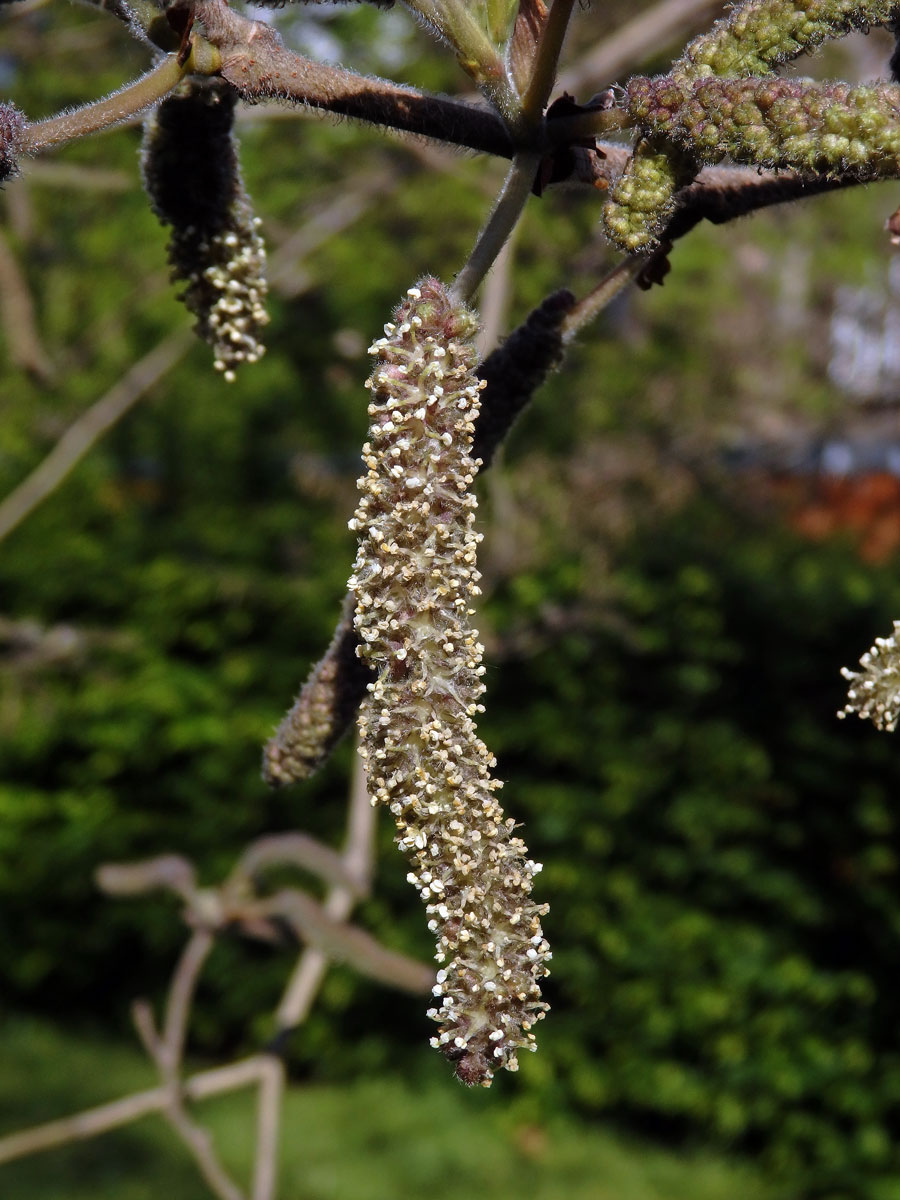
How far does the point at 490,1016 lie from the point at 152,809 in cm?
762

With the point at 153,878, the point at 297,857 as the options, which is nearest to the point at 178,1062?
the point at 153,878

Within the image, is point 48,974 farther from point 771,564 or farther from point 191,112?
point 191,112

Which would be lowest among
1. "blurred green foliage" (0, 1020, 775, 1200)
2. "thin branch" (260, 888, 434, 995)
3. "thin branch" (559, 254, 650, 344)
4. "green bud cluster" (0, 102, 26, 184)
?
"blurred green foliage" (0, 1020, 775, 1200)

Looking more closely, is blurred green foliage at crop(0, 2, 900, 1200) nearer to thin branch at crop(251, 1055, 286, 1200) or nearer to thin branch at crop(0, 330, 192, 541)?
thin branch at crop(0, 330, 192, 541)

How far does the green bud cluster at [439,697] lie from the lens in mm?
909

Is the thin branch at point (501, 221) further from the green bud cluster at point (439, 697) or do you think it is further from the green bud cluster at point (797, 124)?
the green bud cluster at point (797, 124)

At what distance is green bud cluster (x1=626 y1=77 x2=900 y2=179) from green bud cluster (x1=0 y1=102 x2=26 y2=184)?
0.44 m

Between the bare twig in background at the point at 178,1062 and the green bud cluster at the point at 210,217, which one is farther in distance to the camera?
the bare twig in background at the point at 178,1062

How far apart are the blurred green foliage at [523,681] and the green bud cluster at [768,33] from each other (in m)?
4.88

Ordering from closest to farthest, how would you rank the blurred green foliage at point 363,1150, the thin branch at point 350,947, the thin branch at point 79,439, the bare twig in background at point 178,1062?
the thin branch at point 350,947 < the bare twig in background at point 178,1062 < the thin branch at point 79,439 < the blurred green foliage at point 363,1150

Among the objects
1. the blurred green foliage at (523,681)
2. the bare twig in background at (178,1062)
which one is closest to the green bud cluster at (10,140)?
the bare twig in background at (178,1062)

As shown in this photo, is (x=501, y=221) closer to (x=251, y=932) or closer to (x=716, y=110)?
(x=716, y=110)

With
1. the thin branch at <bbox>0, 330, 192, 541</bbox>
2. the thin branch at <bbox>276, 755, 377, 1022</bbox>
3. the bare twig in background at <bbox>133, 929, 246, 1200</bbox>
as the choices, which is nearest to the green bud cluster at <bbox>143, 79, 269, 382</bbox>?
the thin branch at <bbox>276, 755, 377, 1022</bbox>

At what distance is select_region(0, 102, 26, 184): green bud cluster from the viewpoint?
0.92 m
